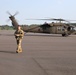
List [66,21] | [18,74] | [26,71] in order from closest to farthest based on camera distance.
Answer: [18,74], [26,71], [66,21]

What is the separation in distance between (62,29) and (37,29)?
4082mm

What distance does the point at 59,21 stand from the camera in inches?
1688

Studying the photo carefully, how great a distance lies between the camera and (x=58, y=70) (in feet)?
31.2

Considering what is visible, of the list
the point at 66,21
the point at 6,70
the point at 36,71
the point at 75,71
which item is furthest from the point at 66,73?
the point at 66,21

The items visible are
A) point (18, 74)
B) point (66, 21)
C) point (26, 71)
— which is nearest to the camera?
point (18, 74)

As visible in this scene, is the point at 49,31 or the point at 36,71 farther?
the point at 49,31

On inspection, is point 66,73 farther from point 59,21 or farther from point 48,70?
point 59,21

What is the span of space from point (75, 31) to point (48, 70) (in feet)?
109

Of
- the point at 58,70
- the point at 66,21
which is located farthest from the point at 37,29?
the point at 58,70

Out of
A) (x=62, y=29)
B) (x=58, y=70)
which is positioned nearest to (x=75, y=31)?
(x=62, y=29)

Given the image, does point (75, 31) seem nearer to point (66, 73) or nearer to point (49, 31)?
point (49, 31)

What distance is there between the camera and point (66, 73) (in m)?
8.88

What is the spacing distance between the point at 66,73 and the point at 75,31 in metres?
Result: 33.8

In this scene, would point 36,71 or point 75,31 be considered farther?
point 75,31
